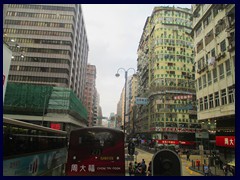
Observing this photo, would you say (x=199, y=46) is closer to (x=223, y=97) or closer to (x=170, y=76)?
(x=223, y=97)

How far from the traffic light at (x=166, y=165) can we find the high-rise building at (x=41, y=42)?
5343 cm

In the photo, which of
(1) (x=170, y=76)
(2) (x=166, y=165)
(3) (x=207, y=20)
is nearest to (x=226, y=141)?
(3) (x=207, y=20)

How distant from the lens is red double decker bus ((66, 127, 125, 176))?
970 cm

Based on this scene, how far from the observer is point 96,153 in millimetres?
9969

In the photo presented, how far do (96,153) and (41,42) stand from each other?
5618 cm

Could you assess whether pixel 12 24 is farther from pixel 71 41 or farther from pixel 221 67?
pixel 221 67

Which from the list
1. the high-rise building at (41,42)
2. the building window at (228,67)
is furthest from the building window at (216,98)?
the high-rise building at (41,42)

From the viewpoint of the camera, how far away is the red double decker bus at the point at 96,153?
31.8ft

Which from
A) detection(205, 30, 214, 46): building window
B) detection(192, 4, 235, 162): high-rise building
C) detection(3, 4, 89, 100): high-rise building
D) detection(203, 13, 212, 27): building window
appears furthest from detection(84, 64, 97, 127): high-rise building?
detection(205, 30, 214, 46): building window

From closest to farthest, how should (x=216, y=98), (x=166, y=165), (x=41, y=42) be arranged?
(x=166, y=165)
(x=216, y=98)
(x=41, y=42)

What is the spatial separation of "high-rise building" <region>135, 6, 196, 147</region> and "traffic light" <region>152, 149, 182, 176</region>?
162ft

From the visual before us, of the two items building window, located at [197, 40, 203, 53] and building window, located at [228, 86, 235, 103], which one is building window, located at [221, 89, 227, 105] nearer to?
building window, located at [228, 86, 235, 103]

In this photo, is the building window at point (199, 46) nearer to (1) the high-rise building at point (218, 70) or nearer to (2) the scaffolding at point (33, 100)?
(1) the high-rise building at point (218, 70)
